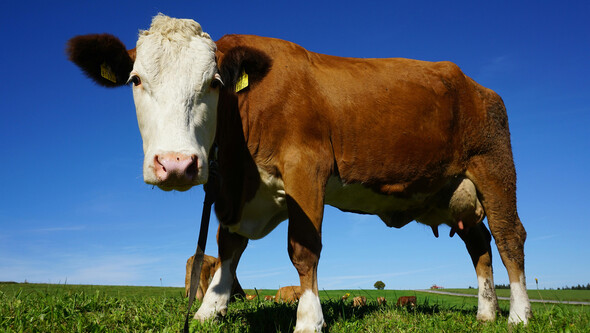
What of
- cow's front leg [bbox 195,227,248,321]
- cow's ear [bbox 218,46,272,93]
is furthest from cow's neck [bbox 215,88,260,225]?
cow's front leg [bbox 195,227,248,321]

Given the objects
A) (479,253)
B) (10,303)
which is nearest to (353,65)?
(479,253)

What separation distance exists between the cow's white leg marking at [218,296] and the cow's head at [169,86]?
168 cm

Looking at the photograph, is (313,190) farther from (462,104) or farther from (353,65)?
(462,104)

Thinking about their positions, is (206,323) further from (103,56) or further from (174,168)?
(103,56)

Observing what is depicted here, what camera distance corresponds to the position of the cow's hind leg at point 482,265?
21.0 feet

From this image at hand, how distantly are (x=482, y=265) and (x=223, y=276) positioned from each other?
3709 mm

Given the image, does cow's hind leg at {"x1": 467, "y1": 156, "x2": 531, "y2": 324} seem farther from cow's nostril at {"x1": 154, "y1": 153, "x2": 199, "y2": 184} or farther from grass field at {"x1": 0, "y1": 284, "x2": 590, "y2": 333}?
cow's nostril at {"x1": 154, "y1": 153, "x2": 199, "y2": 184}

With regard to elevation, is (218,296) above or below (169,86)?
below

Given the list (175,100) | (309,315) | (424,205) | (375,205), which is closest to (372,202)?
(375,205)

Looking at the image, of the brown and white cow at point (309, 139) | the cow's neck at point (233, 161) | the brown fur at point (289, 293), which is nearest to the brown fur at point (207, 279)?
the brown fur at point (289, 293)

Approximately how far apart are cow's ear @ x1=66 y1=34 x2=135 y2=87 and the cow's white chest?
171cm

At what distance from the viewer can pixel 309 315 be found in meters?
4.20

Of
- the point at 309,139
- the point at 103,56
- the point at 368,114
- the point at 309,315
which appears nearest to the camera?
the point at 309,315

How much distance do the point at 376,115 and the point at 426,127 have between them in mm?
776
